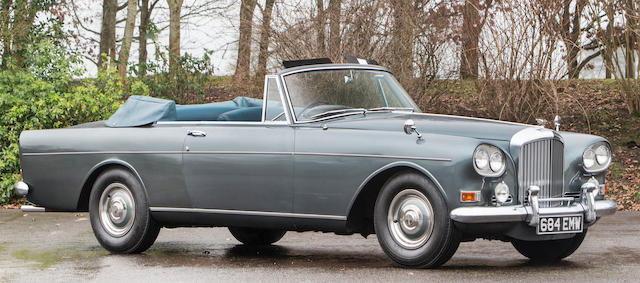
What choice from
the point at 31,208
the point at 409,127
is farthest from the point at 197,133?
the point at 409,127

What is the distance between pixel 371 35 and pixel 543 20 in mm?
2795

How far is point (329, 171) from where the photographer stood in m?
7.29

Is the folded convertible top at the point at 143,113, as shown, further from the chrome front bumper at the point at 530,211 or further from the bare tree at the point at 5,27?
the bare tree at the point at 5,27

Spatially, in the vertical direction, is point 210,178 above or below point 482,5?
below

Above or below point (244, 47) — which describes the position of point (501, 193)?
below

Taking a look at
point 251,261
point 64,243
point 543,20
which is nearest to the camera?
point 251,261

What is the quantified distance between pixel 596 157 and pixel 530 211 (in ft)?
3.44

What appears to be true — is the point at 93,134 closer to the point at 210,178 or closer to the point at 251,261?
the point at 210,178

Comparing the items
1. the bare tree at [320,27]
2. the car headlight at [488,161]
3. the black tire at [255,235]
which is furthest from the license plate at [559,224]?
the bare tree at [320,27]

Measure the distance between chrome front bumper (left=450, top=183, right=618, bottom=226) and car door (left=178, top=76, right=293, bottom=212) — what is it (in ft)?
5.39

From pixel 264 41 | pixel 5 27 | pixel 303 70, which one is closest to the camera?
pixel 303 70

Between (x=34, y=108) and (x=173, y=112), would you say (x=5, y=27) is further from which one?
(x=173, y=112)

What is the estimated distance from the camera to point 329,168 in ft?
23.9

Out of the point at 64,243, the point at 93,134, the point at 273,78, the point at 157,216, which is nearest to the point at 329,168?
the point at 273,78
